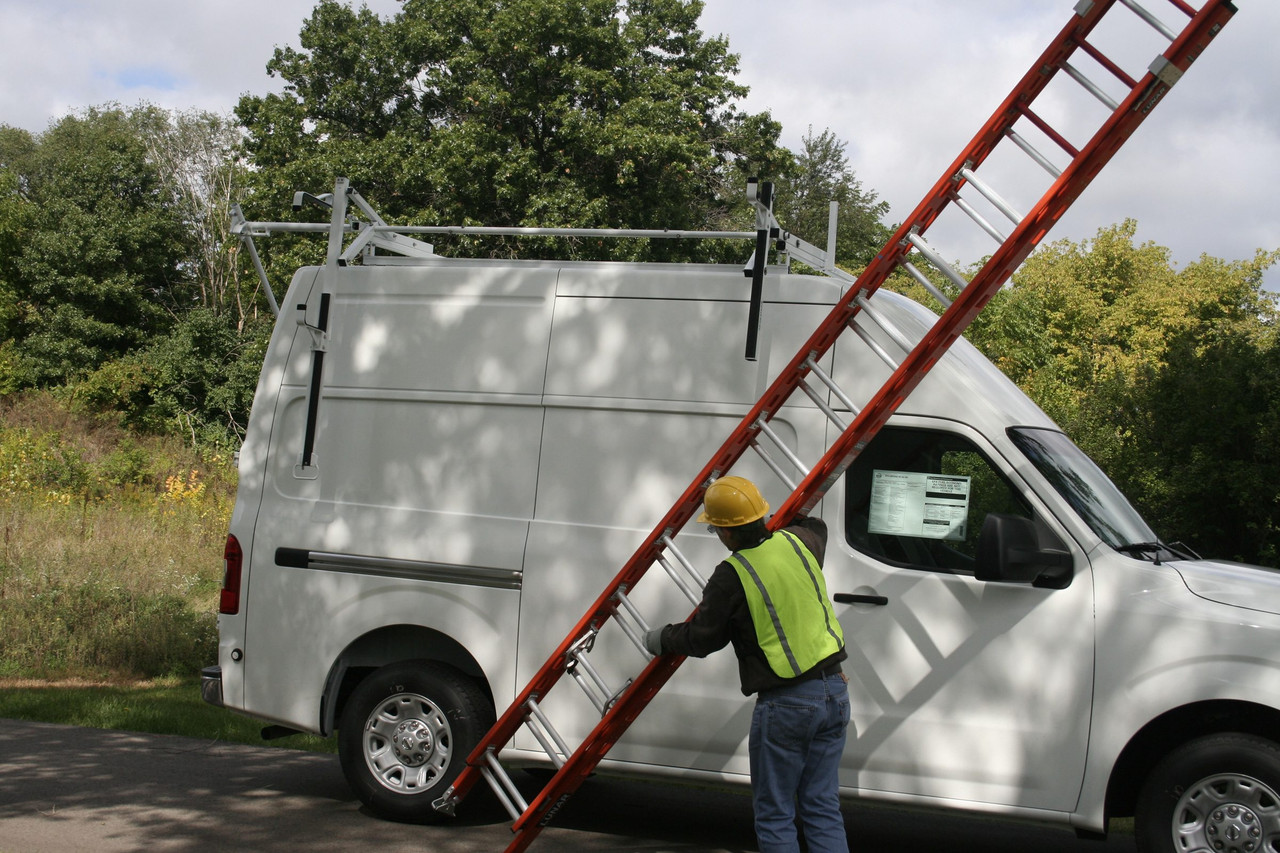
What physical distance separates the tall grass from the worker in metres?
7.60

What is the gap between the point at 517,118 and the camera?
90.1 feet

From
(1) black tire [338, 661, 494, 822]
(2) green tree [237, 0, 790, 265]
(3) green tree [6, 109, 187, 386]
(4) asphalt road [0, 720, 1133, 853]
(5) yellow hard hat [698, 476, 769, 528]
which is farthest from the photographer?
(3) green tree [6, 109, 187, 386]

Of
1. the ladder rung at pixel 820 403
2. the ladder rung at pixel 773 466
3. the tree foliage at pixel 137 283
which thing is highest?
the tree foliage at pixel 137 283

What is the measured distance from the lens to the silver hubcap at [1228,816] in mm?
4680

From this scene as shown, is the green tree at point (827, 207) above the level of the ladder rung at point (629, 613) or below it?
above

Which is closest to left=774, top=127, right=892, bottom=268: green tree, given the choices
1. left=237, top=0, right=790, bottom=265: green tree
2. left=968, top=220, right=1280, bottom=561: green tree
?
left=237, top=0, right=790, bottom=265: green tree

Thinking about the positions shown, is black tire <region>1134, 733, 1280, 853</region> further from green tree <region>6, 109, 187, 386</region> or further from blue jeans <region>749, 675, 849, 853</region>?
green tree <region>6, 109, 187, 386</region>

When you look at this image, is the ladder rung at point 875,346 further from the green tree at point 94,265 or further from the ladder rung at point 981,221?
the green tree at point 94,265

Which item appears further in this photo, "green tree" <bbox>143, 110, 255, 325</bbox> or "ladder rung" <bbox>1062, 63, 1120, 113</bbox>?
"green tree" <bbox>143, 110, 255, 325</bbox>

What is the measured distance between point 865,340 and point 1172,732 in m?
2.14

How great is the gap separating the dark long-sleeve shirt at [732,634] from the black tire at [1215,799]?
1586 mm

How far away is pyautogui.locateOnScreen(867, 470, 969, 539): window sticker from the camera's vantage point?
5426mm

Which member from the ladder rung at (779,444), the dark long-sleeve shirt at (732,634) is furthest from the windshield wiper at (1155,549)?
the dark long-sleeve shirt at (732,634)

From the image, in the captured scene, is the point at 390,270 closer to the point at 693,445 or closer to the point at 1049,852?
the point at 693,445
